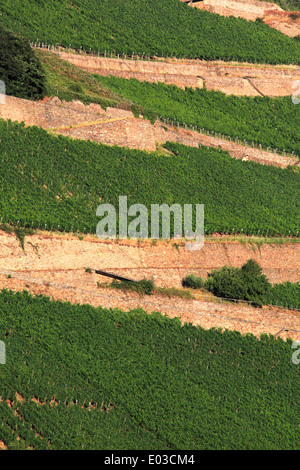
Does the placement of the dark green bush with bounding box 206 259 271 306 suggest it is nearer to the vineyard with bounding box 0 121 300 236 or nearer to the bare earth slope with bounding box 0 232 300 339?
the bare earth slope with bounding box 0 232 300 339

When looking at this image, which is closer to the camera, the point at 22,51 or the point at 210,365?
the point at 210,365

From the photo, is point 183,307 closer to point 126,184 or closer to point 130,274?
point 130,274

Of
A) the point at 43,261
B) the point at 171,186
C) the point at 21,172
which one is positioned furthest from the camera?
the point at 171,186

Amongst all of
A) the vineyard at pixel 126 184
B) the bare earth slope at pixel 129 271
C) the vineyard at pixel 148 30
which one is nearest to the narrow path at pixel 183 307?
the bare earth slope at pixel 129 271

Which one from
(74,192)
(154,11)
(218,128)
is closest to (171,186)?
(74,192)

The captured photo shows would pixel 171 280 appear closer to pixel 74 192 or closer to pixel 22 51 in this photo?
pixel 74 192

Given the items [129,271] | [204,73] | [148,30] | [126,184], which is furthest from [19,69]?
[204,73]

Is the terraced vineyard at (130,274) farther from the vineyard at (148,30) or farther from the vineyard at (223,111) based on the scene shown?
the vineyard at (148,30)
